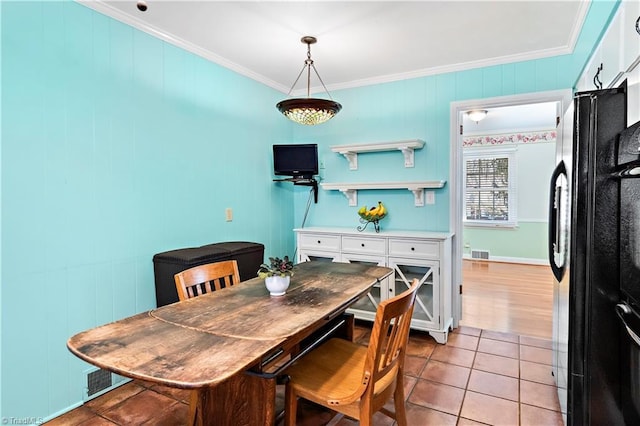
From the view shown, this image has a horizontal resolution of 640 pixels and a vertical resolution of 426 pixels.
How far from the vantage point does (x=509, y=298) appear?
4.43 meters

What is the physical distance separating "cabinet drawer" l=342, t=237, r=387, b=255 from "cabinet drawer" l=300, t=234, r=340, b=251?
3.5 inches

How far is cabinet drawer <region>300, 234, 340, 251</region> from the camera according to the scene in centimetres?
358

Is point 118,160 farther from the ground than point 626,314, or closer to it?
farther from the ground

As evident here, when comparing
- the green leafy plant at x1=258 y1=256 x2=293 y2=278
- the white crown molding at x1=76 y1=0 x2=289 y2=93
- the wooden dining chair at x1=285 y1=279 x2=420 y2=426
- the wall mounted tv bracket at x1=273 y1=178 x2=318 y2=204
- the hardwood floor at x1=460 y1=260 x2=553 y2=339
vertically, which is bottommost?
the hardwood floor at x1=460 y1=260 x2=553 y2=339

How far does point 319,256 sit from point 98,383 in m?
2.07

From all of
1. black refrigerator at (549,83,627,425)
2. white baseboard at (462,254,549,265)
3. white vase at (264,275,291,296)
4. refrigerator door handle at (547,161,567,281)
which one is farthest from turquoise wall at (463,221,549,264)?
white vase at (264,275,291,296)

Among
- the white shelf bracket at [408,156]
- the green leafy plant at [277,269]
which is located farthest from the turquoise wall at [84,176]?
the white shelf bracket at [408,156]

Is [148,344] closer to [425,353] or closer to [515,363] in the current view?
[425,353]

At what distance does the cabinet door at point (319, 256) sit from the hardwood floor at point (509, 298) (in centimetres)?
142

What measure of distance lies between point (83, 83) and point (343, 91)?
2.46 m

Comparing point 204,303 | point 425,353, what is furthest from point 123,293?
point 425,353

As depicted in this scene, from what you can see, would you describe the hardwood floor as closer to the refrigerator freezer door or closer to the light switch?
the light switch

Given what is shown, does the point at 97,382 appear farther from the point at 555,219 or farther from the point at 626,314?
the point at 555,219

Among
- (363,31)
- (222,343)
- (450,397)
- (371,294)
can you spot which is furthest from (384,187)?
(222,343)
